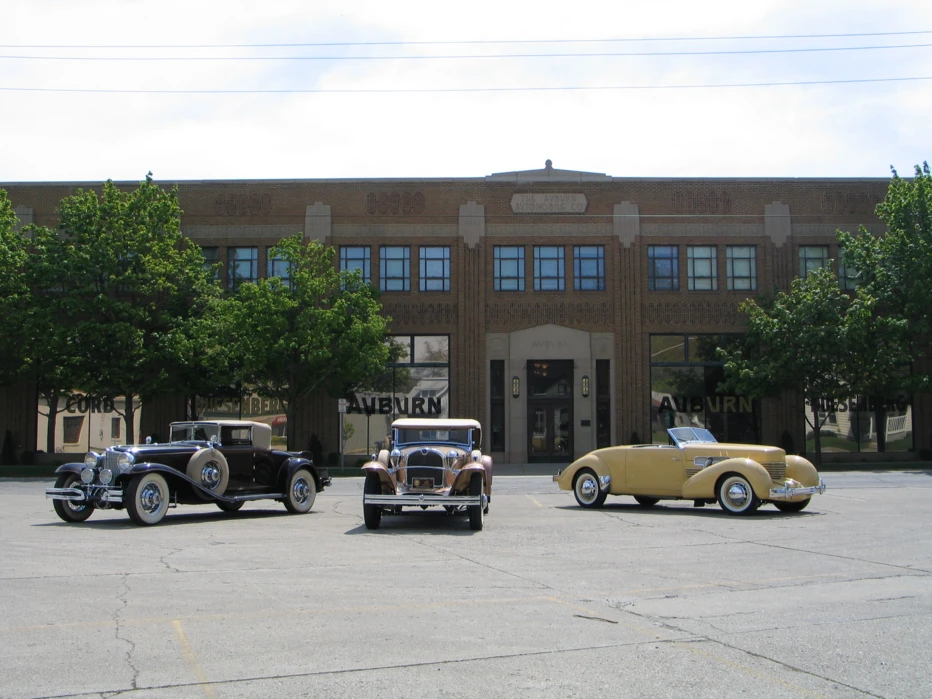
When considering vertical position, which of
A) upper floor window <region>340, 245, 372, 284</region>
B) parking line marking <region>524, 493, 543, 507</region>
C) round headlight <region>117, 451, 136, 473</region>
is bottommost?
parking line marking <region>524, 493, 543, 507</region>

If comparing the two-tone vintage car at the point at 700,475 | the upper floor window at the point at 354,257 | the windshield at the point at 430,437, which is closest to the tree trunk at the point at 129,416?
the upper floor window at the point at 354,257

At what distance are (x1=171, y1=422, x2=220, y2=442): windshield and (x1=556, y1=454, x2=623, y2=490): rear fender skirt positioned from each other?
6.89m

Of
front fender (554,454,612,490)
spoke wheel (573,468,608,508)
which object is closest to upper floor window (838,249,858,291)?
front fender (554,454,612,490)

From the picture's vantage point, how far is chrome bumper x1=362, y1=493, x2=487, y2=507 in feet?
49.9

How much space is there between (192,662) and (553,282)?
34112mm

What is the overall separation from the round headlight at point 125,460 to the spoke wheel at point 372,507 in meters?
3.96

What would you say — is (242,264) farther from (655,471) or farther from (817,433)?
(655,471)

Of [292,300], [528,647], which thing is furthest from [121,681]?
[292,300]

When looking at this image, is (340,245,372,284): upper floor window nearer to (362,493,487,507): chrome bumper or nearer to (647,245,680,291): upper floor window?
(647,245,680,291): upper floor window

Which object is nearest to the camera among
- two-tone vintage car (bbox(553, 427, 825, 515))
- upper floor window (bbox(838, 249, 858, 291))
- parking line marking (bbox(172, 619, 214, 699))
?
parking line marking (bbox(172, 619, 214, 699))

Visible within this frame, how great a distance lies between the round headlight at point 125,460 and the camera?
1594cm

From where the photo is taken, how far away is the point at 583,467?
64.0 ft

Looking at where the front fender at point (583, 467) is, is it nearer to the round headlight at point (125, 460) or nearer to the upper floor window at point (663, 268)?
the round headlight at point (125, 460)

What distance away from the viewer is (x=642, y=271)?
131 ft
